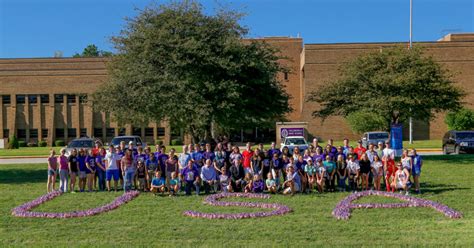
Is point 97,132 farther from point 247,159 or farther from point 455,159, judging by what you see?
point 247,159

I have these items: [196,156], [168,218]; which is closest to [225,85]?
[196,156]

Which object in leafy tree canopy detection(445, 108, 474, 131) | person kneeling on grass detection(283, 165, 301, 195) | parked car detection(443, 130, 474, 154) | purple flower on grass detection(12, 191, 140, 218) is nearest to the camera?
purple flower on grass detection(12, 191, 140, 218)

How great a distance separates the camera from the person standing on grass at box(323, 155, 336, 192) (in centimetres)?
1597

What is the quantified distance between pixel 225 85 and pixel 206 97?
1.20 metres

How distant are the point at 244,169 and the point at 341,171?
9.93 ft

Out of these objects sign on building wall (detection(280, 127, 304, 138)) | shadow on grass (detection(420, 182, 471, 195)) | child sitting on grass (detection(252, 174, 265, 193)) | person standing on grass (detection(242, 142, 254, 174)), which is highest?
sign on building wall (detection(280, 127, 304, 138))

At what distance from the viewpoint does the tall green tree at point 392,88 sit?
84.3 ft

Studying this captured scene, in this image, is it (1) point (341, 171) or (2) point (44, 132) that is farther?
(2) point (44, 132)

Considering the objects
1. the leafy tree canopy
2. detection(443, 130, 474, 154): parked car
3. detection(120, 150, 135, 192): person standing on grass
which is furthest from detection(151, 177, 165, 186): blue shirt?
the leafy tree canopy

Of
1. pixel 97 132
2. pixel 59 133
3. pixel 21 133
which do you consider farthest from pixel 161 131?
pixel 21 133

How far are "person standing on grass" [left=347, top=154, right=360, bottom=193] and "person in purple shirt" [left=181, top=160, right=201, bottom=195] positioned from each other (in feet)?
15.3

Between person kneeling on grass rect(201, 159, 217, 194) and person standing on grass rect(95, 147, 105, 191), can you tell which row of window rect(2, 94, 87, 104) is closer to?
person standing on grass rect(95, 147, 105, 191)

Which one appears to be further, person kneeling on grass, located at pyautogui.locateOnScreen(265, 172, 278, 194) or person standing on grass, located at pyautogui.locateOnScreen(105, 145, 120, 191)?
person standing on grass, located at pyautogui.locateOnScreen(105, 145, 120, 191)

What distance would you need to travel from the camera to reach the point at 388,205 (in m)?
13.4
